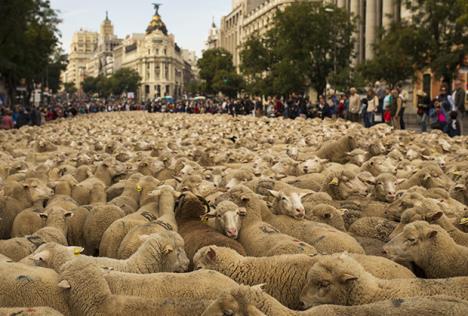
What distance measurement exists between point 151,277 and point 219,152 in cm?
924

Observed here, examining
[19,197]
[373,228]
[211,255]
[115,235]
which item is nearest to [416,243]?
[373,228]

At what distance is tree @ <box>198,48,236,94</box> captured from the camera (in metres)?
96.5

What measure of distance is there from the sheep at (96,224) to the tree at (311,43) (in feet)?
129

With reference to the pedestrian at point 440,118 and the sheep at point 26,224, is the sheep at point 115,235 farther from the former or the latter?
the pedestrian at point 440,118

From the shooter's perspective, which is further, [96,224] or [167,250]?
[96,224]

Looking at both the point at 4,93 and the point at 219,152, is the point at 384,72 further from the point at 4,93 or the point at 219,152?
the point at 4,93

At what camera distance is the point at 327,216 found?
6855 millimetres

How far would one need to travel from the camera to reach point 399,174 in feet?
31.4

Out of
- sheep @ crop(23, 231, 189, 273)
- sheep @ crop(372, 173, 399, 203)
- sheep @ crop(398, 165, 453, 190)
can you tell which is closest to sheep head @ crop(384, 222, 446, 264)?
sheep @ crop(23, 231, 189, 273)

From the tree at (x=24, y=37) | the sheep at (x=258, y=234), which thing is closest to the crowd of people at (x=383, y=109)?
the tree at (x=24, y=37)

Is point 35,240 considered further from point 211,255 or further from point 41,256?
point 211,255

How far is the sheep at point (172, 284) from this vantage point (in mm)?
4465

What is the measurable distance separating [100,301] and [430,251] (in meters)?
2.57

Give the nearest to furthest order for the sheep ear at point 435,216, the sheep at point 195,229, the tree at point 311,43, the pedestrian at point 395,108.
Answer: the sheep at point 195,229, the sheep ear at point 435,216, the pedestrian at point 395,108, the tree at point 311,43
